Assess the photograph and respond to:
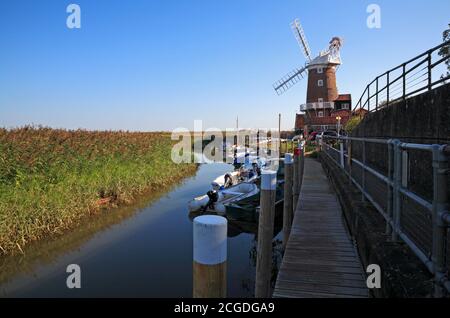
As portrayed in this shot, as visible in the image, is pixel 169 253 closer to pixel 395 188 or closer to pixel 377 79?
pixel 395 188

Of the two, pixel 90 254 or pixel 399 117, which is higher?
pixel 399 117

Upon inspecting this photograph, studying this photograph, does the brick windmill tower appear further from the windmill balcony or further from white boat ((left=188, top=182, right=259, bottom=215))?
white boat ((left=188, top=182, right=259, bottom=215))

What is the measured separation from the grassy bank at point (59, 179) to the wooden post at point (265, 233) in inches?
257

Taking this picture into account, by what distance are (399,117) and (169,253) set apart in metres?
6.80

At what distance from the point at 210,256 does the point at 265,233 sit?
9.09ft

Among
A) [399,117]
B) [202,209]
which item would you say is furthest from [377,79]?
[202,209]

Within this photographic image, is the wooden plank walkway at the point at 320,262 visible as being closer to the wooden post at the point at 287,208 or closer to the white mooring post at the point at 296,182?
the wooden post at the point at 287,208

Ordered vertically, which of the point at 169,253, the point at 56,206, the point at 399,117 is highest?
the point at 399,117

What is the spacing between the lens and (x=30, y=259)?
796 centimetres

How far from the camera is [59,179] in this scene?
37.7ft

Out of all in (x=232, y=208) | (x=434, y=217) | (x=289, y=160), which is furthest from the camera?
(x=232, y=208)

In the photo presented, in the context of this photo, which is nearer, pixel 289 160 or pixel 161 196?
pixel 289 160

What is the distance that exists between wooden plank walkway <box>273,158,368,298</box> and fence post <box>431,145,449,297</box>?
5.95ft
